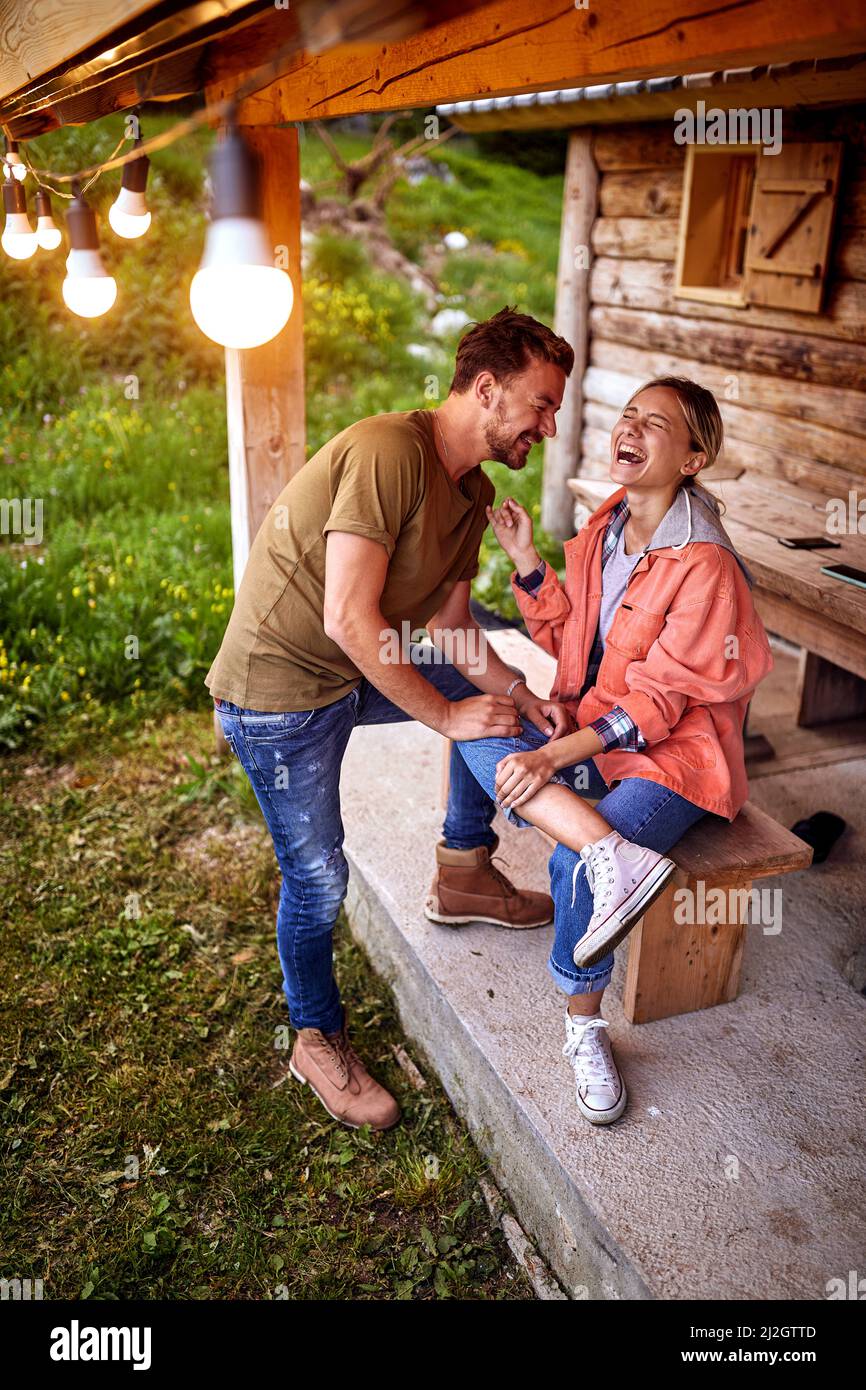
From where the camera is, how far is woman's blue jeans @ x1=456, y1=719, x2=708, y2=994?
2719mm

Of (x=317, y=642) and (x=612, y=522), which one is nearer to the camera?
(x=317, y=642)

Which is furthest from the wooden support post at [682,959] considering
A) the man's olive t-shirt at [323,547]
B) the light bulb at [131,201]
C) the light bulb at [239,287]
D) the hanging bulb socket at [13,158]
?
the hanging bulb socket at [13,158]

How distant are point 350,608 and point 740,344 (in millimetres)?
4247

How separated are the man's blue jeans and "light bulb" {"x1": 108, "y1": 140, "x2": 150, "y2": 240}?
1770 millimetres

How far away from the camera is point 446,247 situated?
1468 centimetres

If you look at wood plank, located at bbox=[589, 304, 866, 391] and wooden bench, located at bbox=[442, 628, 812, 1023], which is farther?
wood plank, located at bbox=[589, 304, 866, 391]

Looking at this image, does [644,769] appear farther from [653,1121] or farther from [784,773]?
[784,773]

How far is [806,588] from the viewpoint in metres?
3.43

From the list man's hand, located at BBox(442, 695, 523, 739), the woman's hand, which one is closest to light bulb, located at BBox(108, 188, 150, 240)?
the woman's hand

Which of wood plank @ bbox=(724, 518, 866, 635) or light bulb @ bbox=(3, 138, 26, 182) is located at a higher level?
light bulb @ bbox=(3, 138, 26, 182)

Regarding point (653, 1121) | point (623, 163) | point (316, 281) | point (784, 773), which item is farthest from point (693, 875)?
point (316, 281)

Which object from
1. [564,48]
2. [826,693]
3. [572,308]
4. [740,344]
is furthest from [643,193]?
[564,48]

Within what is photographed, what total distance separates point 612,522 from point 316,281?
9.03 m

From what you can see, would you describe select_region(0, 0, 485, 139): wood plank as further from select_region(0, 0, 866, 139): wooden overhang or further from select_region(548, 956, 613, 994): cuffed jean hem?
select_region(548, 956, 613, 994): cuffed jean hem
